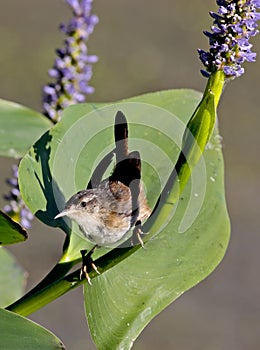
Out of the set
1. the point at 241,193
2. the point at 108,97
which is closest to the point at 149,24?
the point at 108,97

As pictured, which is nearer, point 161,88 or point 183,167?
point 183,167

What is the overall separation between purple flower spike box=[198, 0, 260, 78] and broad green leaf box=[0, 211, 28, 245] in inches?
12.5

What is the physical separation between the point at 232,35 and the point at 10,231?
0.38m

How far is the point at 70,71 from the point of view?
171 cm

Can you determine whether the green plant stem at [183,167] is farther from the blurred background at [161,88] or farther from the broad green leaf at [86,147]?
the blurred background at [161,88]

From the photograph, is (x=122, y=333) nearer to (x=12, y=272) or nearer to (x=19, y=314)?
(x=19, y=314)

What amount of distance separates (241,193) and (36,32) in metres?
2.23

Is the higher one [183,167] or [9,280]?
[183,167]

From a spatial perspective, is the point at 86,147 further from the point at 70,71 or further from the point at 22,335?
the point at 22,335

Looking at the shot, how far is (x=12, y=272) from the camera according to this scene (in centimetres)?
184

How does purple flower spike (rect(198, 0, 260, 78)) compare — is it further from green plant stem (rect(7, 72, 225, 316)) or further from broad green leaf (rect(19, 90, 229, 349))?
broad green leaf (rect(19, 90, 229, 349))

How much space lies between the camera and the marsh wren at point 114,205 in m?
1.34

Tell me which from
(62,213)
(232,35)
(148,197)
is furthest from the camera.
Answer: (148,197)

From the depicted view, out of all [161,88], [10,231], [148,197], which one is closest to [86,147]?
[148,197]
